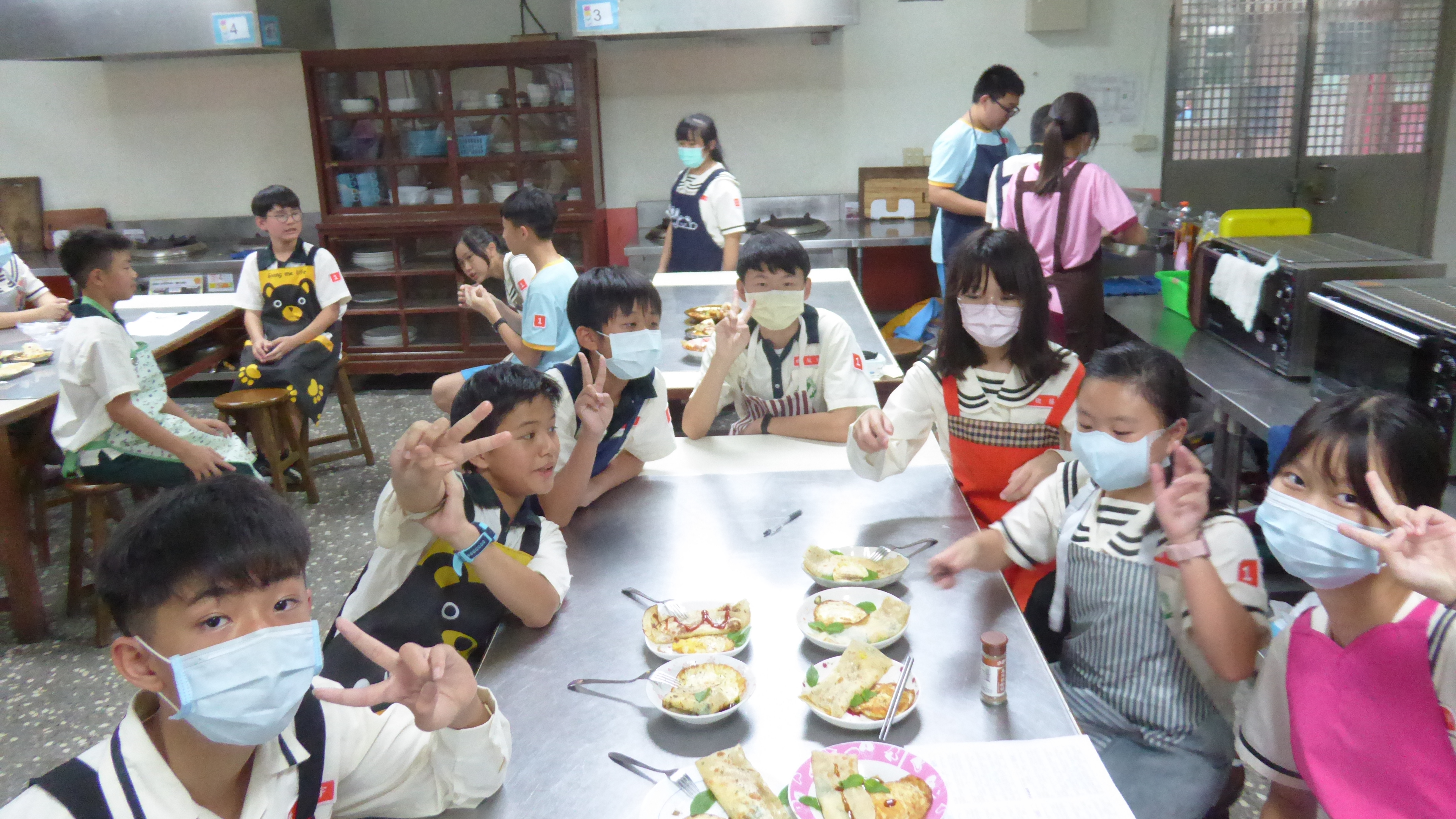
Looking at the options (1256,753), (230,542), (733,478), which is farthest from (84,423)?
(1256,753)

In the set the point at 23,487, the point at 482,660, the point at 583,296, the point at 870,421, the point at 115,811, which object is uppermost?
the point at 583,296

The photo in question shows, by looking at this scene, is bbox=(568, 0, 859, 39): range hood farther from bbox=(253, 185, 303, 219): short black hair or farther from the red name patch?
the red name patch

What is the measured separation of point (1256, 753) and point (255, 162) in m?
6.17

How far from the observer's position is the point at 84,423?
3113mm

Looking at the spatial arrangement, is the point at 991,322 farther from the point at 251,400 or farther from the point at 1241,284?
the point at 251,400

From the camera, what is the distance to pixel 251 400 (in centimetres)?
392

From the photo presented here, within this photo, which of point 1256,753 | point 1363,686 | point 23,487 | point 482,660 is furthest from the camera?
point 23,487

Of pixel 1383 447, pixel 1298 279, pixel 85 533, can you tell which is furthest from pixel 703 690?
pixel 85 533

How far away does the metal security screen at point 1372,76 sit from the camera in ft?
17.3

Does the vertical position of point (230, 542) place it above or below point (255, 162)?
below

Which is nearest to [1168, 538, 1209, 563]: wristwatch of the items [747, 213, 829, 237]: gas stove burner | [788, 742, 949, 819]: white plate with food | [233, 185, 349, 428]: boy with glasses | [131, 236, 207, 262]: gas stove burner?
→ [788, 742, 949, 819]: white plate with food

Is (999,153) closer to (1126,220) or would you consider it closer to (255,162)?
(1126,220)

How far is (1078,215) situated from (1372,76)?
300 centimetres

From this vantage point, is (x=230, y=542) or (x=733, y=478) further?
(x=733, y=478)
